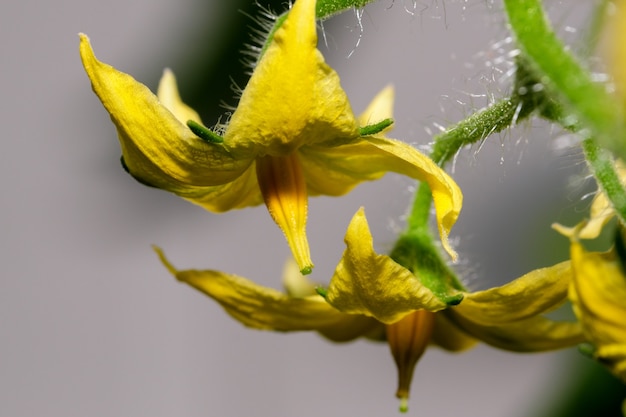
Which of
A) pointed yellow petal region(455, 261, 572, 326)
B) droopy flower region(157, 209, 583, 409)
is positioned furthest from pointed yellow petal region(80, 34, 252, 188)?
pointed yellow petal region(455, 261, 572, 326)

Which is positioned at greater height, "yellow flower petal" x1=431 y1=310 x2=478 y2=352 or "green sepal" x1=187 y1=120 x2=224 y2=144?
"green sepal" x1=187 y1=120 x2=224 y2=144

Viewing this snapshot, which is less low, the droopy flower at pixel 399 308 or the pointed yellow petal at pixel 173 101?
the pointed yellow petal at pixel 173 101

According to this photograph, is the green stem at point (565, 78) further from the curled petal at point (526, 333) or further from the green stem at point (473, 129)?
the curled petal at point (526, 333)

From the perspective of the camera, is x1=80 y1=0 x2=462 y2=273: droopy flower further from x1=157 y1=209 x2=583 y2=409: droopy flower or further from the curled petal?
the curled petal

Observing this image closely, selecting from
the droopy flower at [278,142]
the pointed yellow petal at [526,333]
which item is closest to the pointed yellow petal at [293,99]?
the droopy flower at [278,142]

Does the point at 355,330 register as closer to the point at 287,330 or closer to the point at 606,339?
the point at 287,330

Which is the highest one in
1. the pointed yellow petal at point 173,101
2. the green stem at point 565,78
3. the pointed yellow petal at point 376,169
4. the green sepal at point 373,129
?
the green stem at point 565,78

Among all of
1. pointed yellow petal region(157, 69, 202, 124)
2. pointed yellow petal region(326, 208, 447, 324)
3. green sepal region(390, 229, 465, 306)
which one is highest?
pointed yellow petal region(157, 69, 202, 124)

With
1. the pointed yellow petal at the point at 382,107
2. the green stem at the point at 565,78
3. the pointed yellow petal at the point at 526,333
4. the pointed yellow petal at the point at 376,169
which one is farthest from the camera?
the pointed yellow petal at the point at 382,107
